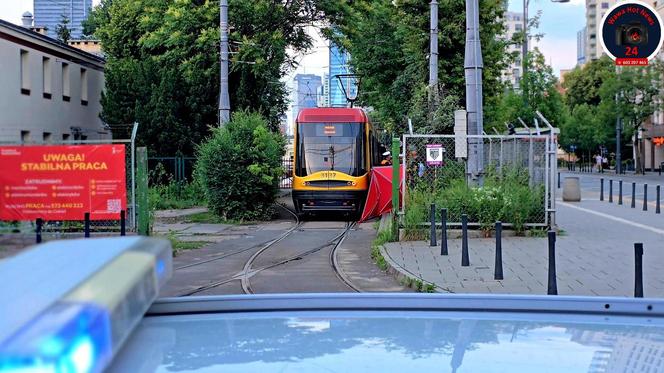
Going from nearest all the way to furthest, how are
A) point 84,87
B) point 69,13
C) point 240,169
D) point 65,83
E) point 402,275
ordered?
point 402,275, point 240,169, point 65,83, point 84,87, point 69,13

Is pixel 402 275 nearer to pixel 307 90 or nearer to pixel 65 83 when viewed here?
pixel 65 83

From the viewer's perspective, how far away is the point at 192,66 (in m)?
33.0

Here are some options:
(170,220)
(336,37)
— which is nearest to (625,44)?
(170,220)

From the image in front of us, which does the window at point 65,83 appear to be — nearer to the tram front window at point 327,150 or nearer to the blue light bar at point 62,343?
the tram front window at point 327,150

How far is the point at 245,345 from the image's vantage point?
2174mm

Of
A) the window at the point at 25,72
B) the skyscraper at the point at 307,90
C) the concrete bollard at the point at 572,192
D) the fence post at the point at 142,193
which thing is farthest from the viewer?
the skyscraper at the point at 307,90

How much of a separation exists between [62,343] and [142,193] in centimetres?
1577

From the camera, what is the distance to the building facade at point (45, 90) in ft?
91.6

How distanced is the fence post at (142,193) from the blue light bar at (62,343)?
15.5 meters

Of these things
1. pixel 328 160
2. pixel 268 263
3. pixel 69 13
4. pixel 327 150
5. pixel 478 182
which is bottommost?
pixel 268 263

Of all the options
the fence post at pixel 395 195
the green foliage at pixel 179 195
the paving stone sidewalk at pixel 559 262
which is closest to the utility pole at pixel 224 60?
the green foliage at pixel 179 195

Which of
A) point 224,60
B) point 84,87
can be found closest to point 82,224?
point 224,60

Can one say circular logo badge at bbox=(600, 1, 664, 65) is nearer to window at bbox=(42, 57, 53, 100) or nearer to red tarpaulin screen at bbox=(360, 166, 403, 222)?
red tarpaulin screen at bbox=(360, 166, 403, 222)

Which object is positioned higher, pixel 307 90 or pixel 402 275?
pixel 307 90
